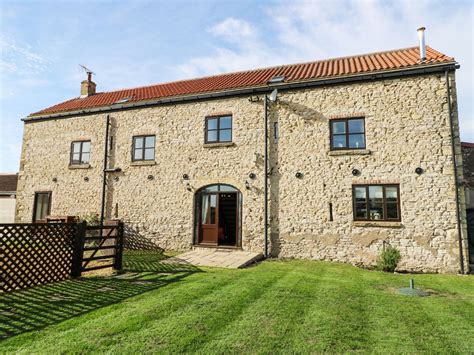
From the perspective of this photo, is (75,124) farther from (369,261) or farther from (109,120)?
(369,261)

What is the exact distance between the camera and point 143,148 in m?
13.5

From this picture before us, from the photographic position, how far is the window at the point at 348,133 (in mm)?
10547

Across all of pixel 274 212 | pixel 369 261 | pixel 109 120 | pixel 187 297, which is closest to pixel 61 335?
pixel 187 297

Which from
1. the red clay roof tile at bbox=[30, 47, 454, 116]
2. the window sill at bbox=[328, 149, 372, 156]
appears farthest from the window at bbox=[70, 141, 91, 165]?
the window sill at bbox=[328, 149, 372, 156]

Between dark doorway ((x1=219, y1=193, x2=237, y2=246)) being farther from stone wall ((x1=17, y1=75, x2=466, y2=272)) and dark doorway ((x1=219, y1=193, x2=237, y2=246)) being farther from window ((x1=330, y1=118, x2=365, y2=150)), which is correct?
window ((x1=330, y1=118, x2=365, y2=150))

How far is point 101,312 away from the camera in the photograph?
4742mm

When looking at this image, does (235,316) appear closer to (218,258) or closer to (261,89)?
(218,258)

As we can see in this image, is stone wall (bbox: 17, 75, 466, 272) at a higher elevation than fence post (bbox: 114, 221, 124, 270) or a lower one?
higher

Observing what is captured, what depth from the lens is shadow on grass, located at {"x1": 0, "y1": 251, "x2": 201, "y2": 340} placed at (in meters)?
4.41

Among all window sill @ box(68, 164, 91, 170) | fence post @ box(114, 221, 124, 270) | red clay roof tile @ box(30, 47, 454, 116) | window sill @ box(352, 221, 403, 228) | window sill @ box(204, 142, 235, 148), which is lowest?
fence post @ box(114, 221, 124, 270)

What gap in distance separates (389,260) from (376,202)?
2014mm

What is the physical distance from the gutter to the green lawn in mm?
6857

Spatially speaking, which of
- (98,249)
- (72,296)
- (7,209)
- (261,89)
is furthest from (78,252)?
(7,209)

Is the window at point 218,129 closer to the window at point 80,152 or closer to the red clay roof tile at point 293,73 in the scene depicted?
the red clay roof tile at point 293,73
